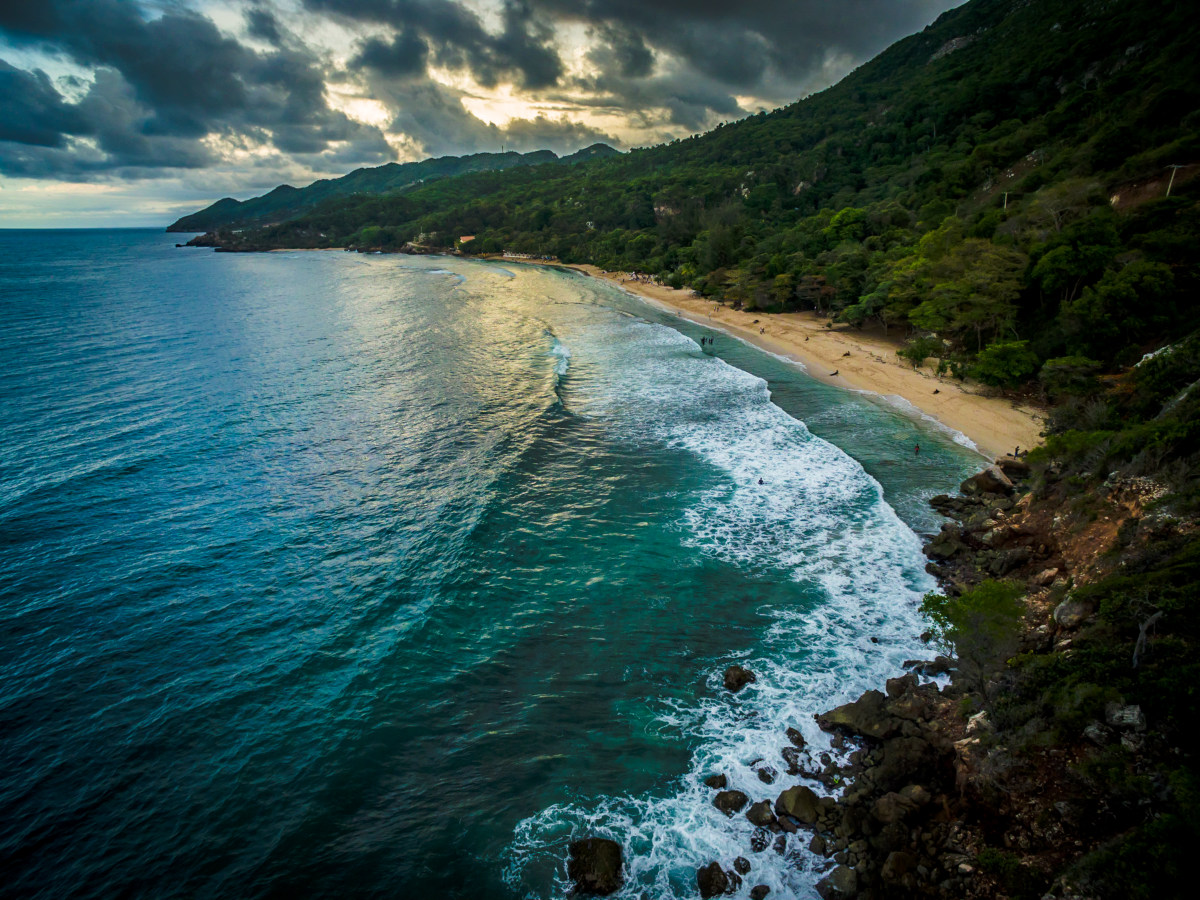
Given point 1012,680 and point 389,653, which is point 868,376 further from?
point 389,653

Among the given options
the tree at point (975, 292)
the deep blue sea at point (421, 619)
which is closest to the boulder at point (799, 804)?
the deep blue sea at point (421, 619)

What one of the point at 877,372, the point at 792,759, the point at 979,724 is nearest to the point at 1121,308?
the point at 877,372

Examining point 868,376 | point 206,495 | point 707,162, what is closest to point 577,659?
point 206,495

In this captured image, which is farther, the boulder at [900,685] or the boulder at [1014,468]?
the boulder at [1014,468]

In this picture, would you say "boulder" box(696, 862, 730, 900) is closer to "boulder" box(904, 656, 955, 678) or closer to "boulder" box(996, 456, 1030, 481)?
"boulder" box(904, 656, 955, 678)

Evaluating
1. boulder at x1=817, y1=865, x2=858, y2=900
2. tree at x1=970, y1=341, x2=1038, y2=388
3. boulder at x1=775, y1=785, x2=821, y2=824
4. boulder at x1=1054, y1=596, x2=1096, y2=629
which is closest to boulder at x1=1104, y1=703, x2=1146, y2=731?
boulder at x1=1054, y1=596, x2=1096, y2=629

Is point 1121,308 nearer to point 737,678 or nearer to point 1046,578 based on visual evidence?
point 1046,578

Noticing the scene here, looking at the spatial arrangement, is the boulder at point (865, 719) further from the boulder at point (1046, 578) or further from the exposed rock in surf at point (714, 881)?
the boulder at point (1046, 578)
